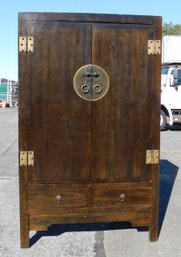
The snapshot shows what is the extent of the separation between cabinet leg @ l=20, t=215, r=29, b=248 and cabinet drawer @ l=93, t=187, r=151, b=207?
2.17ft

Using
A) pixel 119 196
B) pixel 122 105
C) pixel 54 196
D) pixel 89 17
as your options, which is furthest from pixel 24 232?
pixel 89 17

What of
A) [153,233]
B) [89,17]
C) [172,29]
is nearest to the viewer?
[89,17]

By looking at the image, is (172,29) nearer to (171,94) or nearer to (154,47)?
(171,94)

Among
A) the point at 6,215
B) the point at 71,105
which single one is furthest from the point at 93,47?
the point at 6,215

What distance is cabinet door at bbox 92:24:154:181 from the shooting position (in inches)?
151

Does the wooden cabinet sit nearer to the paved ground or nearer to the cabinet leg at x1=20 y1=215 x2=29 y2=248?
the cabinet leg at x1=20 y1=215 x2=29 y2=248

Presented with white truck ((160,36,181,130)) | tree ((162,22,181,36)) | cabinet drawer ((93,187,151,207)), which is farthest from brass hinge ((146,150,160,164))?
tree ((162,22,181,36))

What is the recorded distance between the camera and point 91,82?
3.88m

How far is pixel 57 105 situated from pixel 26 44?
1.96 ft

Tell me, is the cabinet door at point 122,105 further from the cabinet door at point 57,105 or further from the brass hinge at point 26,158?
the brass hinge at point 26,158

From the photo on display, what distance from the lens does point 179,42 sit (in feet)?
50.7

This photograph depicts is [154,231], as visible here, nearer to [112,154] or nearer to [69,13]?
[112,154]

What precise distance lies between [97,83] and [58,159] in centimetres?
77

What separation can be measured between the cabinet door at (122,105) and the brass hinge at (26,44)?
0.54m
